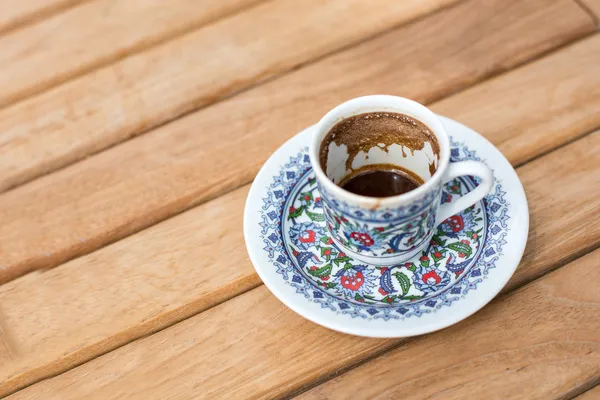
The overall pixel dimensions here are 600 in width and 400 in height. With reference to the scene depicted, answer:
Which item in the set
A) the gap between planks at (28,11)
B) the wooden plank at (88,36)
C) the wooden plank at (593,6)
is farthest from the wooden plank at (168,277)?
the gap between planks at (28,11)

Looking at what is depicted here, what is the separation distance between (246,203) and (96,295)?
0.23 meters

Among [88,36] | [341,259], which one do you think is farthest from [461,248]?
[88,36]

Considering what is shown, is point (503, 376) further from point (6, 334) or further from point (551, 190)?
point (6, 334)

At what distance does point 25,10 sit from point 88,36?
14 centimetres

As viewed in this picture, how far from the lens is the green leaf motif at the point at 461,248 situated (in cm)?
Answer: 81

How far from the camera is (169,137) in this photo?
3.37 ft


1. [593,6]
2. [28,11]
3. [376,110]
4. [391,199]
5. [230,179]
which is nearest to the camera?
Answer: [391,199]

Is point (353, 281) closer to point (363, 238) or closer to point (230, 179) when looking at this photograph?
point (363, 238)

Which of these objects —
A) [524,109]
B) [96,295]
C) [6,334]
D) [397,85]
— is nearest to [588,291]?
[524,109]

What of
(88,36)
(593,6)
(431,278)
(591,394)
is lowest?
(591,394)

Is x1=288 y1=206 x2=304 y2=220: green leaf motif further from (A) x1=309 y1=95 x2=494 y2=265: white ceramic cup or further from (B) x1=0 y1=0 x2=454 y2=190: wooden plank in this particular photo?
(B) x1=0 y1=0 x2=454 y2=190: wooden plank

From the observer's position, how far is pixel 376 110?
2.72 feet

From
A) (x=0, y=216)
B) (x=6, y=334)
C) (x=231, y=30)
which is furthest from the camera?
(x=231, y=30)

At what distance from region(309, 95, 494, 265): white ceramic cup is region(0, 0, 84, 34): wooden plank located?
66cm
